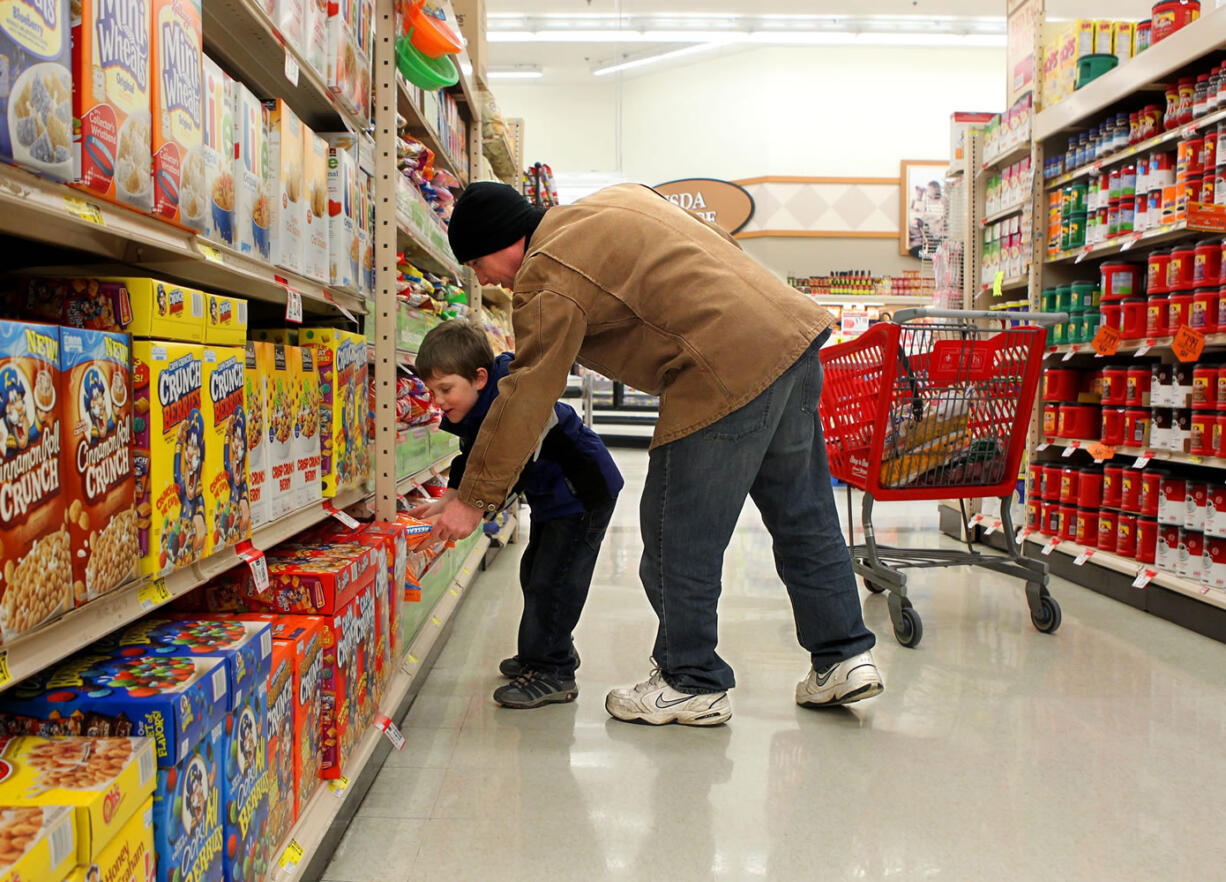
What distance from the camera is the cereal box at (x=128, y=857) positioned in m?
0.81

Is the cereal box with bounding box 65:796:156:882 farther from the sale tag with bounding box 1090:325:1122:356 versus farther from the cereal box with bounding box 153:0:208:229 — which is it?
the sale tag with bounding box 1090:325:1122:356

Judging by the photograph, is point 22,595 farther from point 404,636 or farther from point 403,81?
point 403,81

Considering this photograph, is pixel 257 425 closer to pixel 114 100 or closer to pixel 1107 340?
pixel 114 100

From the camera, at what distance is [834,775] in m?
1.94

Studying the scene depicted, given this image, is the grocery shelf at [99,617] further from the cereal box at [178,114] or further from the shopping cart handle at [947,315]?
the shopping cart handle at [947,315]

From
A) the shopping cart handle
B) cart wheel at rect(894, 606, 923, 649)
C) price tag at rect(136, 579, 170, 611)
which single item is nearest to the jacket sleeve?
price tag at rect(136, 579, 170, 611)

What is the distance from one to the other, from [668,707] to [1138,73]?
2.99m

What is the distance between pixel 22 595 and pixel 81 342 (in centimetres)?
27

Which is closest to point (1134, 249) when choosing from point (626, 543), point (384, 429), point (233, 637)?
point (626, 543)

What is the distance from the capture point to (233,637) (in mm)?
1255

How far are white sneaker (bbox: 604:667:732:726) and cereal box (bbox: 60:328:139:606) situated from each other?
1393mm

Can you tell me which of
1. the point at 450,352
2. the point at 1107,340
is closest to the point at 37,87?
the point at 450,352

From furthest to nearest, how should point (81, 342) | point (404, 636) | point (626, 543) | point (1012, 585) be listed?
1. point (626, 543)
2. point (1012, 585)
3. point (404, 636)
4. point (81, 342)

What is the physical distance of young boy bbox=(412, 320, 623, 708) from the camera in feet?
7.18
